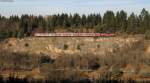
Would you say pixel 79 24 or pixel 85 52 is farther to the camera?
pixel 79 24

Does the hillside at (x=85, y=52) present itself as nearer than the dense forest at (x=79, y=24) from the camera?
Yes

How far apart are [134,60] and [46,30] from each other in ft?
106

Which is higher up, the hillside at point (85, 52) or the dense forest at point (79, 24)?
the dense forest at point (79, 24)

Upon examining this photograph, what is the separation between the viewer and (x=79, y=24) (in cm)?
8356

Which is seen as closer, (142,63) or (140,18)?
(142,63)

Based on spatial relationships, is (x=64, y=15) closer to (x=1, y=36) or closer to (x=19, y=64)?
(x=1, y=36)

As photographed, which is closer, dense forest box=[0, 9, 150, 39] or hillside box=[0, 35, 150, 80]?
hillside box=[0, 35, 150, 80]

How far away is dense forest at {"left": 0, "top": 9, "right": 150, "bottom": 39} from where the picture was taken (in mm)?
71188

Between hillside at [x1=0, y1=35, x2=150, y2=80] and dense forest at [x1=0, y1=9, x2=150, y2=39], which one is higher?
dense forest at [x1=0, y1=9, x2=150, y2=39]

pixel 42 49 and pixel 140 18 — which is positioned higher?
pixel 140 18

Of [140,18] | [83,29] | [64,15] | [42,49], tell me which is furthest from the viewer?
[64,15]

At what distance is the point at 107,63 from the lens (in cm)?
5275

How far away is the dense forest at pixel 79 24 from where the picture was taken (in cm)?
7119

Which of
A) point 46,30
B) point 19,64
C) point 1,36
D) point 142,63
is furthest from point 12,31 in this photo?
point 142,63
